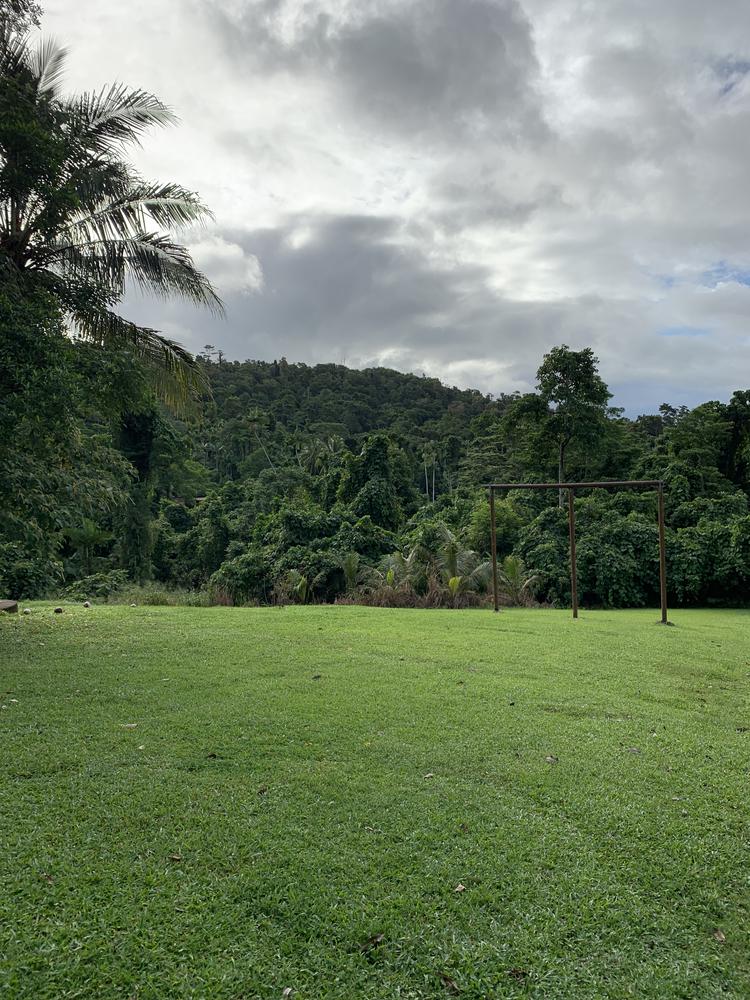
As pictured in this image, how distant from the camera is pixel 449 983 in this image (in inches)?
85.9

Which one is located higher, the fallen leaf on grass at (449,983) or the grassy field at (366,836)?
the grassy field at (366,836)

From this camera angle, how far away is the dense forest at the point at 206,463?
7.04 metres

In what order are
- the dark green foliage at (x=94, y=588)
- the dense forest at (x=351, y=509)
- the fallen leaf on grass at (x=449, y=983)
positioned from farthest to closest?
the dark green foliage at (x=94, y=588), the dense forest at (x=351, y=509), the fallen leaf on grass at (x=449, y=983)

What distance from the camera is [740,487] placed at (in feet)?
76.1

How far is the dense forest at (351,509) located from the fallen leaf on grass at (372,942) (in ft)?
18.5

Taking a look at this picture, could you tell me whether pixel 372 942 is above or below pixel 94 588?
below

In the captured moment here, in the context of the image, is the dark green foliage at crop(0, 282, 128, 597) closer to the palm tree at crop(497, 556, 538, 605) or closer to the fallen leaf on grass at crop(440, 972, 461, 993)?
the fallen leaf on grass at crop(440, 972, 461, 993)

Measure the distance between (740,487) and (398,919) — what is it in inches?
975

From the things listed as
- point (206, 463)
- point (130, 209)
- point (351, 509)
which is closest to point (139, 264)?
point (130, 209)

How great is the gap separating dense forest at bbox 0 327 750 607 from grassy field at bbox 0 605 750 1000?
2.77m

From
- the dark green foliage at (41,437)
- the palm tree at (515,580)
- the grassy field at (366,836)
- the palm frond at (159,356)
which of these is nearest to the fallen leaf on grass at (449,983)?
the grassy field at (366,836)

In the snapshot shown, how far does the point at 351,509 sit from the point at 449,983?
19.1 meters

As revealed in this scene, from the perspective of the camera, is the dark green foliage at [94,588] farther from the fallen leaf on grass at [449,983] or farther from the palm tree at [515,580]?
the fallen leaf on grass at [449,983]

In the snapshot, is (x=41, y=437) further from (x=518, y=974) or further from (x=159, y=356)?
(x=518, y=974)
